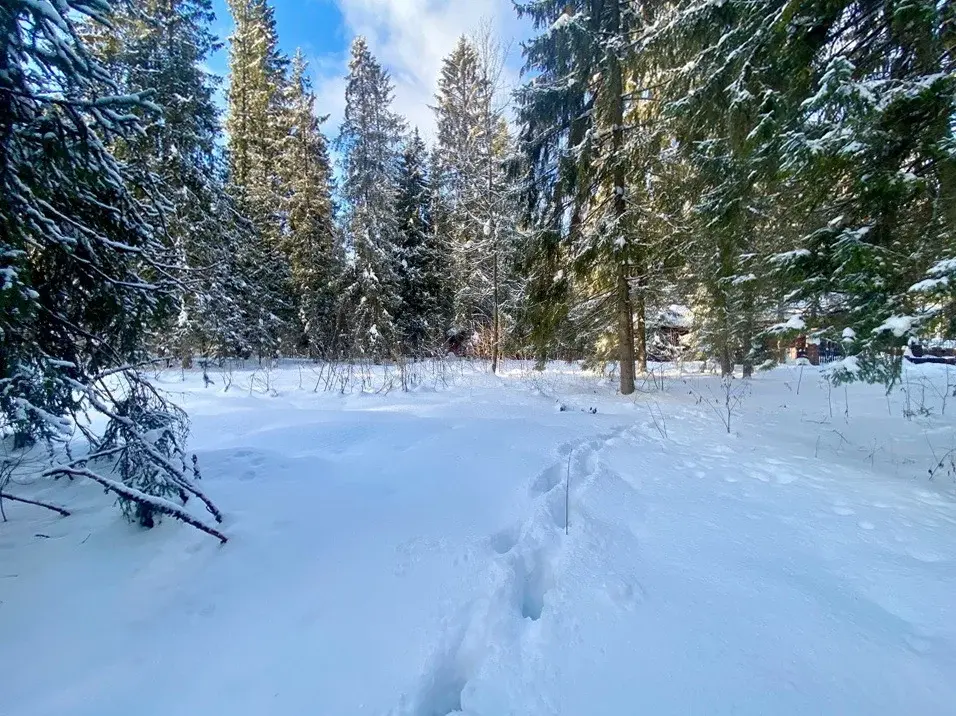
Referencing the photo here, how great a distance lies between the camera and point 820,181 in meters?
3.68

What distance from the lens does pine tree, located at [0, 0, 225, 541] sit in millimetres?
1818

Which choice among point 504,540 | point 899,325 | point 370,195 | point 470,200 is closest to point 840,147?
point 899,325

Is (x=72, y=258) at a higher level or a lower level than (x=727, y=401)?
higher

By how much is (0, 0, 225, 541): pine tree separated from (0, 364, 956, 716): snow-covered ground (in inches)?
15.5

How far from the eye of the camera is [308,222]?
16.2 metres

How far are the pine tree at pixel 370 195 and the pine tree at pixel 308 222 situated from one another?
1.53m

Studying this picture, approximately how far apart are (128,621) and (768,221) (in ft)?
21.5

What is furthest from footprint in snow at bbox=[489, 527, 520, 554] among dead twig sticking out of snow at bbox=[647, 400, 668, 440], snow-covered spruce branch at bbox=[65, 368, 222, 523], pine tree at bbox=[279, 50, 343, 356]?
pine tree at bbox=[279, 50, 343, 356]

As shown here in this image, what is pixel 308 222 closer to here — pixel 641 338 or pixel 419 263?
pixel 419 263

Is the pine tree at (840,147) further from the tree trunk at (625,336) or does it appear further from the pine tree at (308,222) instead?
the pine tree at (308,222)

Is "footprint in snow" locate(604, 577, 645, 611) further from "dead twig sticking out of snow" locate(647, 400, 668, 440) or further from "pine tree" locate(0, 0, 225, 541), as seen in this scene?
"dead twig sticking out of snow" locate(647, 400, 668, 440)

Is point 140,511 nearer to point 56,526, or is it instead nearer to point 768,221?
point 56,526

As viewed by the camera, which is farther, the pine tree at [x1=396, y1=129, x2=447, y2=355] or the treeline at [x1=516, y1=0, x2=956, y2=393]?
the pine tree at [x1=396, y1=129, x2=447, y2=355]

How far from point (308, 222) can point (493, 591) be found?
56.2ft
